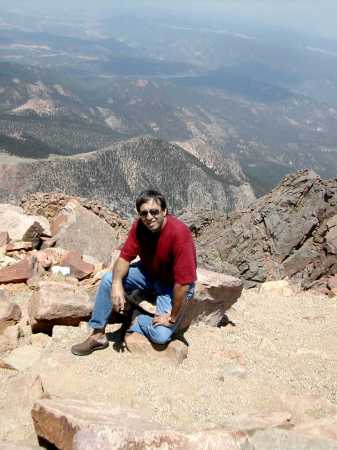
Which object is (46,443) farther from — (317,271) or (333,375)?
(317,271)

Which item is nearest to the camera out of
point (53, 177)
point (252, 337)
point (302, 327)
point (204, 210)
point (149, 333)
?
point (149, 333)

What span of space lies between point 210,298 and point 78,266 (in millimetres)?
4701

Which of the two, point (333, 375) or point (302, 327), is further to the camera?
point (302, 327)

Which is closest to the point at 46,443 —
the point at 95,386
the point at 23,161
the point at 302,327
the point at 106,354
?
the point at 95,386

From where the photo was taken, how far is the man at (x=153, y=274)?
8539 mm

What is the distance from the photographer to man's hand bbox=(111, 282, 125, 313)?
29.3 ft

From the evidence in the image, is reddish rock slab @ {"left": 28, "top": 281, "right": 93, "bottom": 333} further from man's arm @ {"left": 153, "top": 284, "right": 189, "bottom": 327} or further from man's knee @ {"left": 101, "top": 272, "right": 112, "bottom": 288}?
man's arm @ {"left": 153, "top": 284, "right": 189, "bottom": 327}

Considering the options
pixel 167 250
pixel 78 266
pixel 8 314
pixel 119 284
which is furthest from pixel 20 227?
pixel 167 250

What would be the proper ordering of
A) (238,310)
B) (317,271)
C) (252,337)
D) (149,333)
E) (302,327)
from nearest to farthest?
1. (149,333)
2. (252,337)
3. (302,327)
4. (238,310)
5. (317,271)

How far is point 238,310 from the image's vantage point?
14.2m

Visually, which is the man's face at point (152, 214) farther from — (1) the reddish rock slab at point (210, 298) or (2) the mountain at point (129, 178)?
(2) the mountain at point (129, 178)

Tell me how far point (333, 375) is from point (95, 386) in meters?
4.65

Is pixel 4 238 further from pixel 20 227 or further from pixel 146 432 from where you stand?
pixel 146 432

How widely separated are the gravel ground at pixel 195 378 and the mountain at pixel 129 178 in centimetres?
11964
